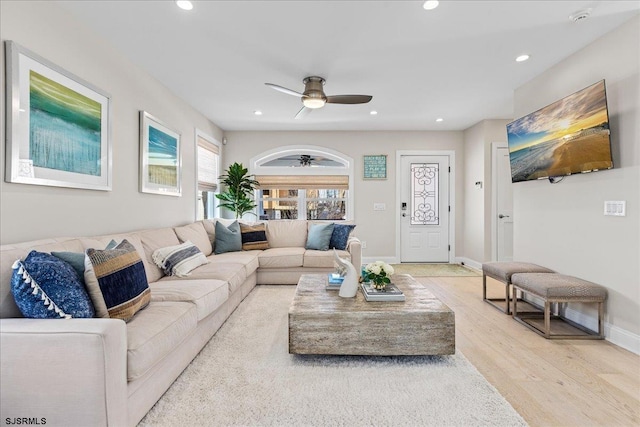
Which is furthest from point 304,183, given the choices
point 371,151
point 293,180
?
point 371,151

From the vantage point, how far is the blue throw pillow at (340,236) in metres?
4.48

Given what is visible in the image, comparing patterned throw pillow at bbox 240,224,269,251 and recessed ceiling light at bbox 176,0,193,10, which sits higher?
recessed ceiling light at bbox 176,0,193,10

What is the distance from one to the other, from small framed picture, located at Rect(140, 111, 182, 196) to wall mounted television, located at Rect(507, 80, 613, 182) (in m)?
3.97

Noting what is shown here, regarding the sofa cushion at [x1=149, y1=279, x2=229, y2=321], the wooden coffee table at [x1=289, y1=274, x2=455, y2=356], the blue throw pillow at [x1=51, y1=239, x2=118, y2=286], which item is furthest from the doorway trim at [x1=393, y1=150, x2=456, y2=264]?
the blue throw pillow at [x1=51, y1=239, x2=118, y2=286]

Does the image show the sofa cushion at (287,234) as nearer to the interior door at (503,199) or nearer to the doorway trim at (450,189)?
the doorway trim at (450,189)

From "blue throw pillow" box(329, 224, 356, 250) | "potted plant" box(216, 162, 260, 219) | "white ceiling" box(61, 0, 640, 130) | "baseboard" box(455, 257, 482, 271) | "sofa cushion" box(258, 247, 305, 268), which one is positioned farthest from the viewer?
"baseboard" box(455, 257, 482, 271)

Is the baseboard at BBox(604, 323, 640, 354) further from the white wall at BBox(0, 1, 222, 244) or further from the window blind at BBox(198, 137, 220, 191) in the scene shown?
the window blind at BBox(198, 137, 220, 191)

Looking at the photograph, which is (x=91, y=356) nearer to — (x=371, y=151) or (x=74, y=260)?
(x=74, y=260)

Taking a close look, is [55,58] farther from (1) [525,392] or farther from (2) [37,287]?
(1) [525,392]

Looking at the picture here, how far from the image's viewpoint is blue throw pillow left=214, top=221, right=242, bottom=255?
4.31 meters

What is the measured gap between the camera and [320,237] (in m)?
4.54

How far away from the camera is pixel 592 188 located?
2.75m

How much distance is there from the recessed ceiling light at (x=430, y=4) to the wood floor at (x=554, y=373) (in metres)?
2.52

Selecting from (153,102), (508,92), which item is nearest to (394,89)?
(508,92)
